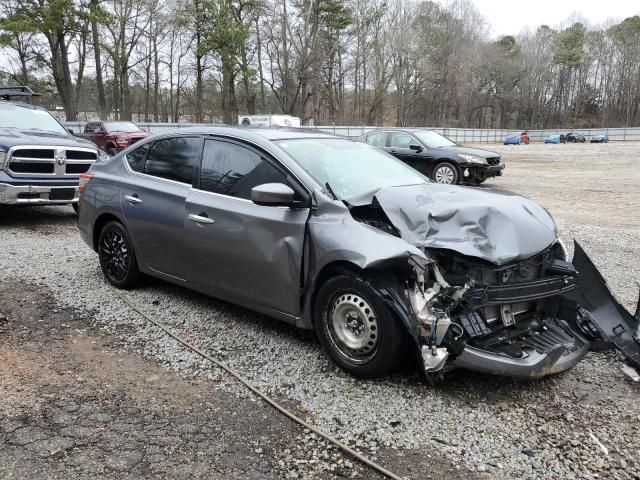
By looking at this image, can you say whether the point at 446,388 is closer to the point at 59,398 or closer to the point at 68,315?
the point at 59,398

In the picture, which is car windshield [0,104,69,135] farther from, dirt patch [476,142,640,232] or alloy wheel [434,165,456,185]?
dirt patch [476,142,640,232]

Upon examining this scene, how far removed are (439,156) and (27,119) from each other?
929 cm

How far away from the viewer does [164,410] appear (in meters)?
3.11

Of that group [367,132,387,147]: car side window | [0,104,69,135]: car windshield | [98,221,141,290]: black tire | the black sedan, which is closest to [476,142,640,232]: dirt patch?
the black sedan

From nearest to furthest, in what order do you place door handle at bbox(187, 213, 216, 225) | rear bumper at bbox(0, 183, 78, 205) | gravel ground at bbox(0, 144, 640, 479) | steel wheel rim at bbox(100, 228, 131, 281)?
gravel ground at bbox(0, 144, 640, 479), door handle at bbox(187, 213, 216, 225), steel wheel rim at bbox(100, 228, 131, 281), rear bumper at bbox(0, 183, 78, 205)

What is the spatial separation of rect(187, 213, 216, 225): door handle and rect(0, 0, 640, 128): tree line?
104 ft

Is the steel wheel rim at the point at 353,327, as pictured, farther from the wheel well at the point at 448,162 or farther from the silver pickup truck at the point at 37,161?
the wheel well at the point at 448,162

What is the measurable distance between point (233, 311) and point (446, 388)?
2082mm

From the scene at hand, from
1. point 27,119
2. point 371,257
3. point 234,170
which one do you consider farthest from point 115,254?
point 27,119

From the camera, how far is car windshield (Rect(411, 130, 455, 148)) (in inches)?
549

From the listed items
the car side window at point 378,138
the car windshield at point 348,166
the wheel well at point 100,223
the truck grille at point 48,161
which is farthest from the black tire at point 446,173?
the wheel well at point 100,223

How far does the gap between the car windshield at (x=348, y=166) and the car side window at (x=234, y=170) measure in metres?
0.23

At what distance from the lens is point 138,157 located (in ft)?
16.6

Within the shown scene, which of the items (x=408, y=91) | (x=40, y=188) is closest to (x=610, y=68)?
(x=408, y=91)
